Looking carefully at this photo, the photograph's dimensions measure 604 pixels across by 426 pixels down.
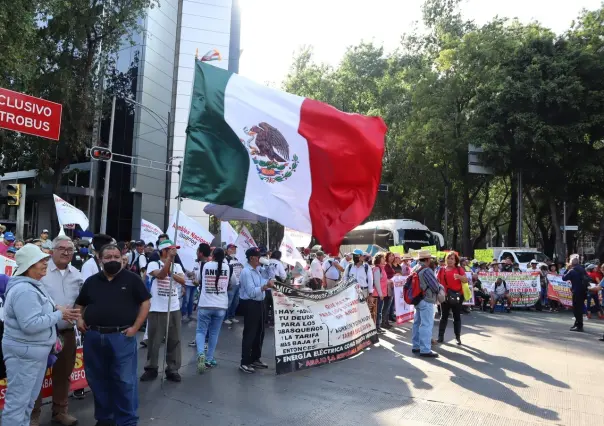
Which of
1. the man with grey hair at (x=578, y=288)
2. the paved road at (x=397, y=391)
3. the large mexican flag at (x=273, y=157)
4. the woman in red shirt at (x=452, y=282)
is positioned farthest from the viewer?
the man with grey hair at (x=578, y=288)

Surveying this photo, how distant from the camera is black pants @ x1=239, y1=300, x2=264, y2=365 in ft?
24.0

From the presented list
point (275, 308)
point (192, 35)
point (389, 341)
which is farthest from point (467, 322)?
point (192, 35)

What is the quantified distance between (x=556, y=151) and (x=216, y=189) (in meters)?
24.2

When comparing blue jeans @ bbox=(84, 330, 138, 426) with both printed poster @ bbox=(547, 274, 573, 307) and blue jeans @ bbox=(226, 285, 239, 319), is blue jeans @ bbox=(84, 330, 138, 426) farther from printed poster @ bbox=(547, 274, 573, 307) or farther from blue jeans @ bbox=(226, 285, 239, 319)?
printed poster @ bbox=(547, 274, 573, 307)

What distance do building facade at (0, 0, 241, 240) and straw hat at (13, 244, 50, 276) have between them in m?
27.1

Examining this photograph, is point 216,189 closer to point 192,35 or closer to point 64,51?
point 64,51

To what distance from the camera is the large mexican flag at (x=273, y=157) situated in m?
6.04

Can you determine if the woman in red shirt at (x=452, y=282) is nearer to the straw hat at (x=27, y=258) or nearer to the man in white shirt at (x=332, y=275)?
the man in white shirt at (x=332, y=275)

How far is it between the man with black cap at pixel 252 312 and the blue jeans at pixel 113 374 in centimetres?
261

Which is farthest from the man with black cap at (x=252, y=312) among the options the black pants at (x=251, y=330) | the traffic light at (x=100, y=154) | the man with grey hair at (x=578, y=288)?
the traffic light at (x=100, y=154)

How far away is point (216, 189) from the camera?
6020 mm

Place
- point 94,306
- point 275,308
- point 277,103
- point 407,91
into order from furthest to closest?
point 407,91 → point 275,308 → point 277,103 → point 94,306

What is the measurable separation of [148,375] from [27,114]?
3705mm

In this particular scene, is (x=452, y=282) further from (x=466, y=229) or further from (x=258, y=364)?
(x=466, y=229)
